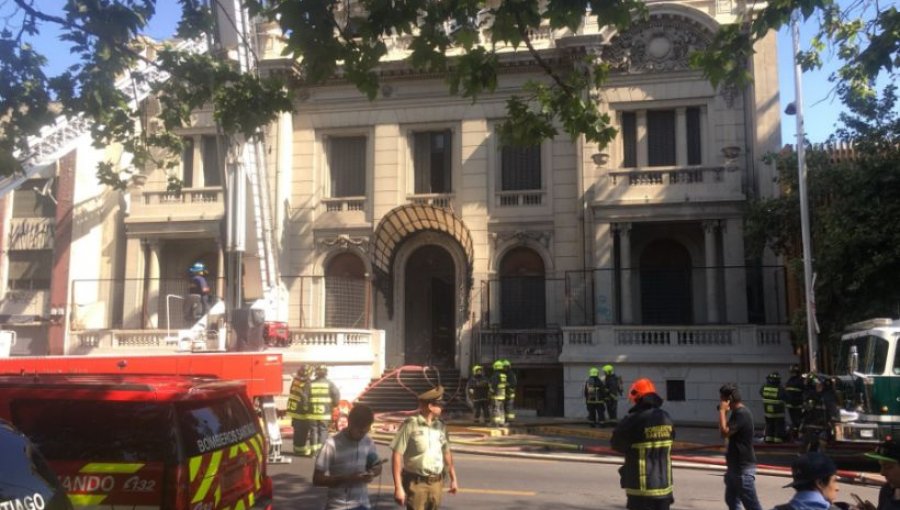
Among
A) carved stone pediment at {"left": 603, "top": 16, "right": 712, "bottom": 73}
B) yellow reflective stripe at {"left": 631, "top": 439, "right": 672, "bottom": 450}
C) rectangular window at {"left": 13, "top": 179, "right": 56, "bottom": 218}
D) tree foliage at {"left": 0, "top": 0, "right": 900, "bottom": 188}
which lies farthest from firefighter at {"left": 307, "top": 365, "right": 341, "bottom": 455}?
rectangular window at {"left": 13, "top": 179, "right": 56, "bottom": 218}

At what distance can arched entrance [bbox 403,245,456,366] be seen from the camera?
982 inches

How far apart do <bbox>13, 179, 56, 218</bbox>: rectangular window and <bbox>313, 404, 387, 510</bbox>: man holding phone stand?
23.0 metres

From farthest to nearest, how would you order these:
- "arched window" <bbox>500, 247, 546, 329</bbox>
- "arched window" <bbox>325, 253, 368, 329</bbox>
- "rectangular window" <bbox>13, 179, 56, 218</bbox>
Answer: "rectangular window" <bbox>13, 179, 56, 218</bbox> < "arched window" <bbox>325, 253, 368, 329</bbox> < "arched window" <bbox>500, 247, 546, 329</bbox>

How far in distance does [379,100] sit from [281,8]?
59.8ft

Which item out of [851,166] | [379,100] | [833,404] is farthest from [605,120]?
[379,100]

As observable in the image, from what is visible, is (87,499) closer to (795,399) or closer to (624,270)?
(795,399)

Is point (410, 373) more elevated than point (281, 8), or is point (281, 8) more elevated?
point (281, 8)

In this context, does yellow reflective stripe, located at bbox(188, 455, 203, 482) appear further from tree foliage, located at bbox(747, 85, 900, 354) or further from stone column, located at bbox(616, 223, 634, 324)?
stone column, located at bbox(616, 223, 634, 324)

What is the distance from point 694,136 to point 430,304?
966 centimetres

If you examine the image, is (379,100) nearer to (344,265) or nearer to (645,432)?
(344,265)

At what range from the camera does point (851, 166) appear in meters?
17.5

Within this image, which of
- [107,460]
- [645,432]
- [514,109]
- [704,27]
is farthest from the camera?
[704,27]

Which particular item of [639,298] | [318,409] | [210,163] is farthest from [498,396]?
[210,163]

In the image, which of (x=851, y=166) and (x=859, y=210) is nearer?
(x=859, y=210)
